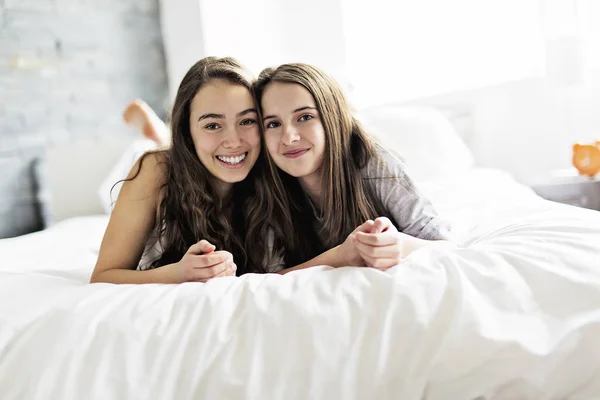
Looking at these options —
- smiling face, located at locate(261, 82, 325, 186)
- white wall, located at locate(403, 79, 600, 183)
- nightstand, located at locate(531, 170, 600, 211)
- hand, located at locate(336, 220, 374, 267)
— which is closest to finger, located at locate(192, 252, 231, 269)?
hand, located at locate(336, 220, 374, 267)

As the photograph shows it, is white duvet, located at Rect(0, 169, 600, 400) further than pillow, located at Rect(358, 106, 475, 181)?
No

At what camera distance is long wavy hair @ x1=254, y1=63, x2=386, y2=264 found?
1.34 m

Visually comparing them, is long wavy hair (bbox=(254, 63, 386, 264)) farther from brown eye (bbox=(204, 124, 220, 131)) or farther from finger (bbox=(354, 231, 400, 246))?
finger (bbox=(354, 231, 400, 246))

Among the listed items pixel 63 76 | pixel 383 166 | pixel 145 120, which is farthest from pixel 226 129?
pixel 63 76

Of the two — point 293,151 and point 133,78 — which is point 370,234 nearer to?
point 293,151

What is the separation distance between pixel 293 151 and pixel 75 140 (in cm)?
193

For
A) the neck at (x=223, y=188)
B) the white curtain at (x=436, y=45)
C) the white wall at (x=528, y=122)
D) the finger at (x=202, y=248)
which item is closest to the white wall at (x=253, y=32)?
the white curtain at (x=436, y=45)

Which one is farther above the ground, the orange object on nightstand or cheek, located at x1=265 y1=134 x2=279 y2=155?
cheek, located at x1=265 y1=134 x2=279 y2=155

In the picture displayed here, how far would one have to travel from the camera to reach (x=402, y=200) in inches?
53.6

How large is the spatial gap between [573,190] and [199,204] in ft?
4.96

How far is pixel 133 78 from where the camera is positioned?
321cm

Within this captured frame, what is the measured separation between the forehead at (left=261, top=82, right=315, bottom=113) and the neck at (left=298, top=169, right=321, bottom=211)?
187 millimetres

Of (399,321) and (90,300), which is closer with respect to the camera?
(399,321)

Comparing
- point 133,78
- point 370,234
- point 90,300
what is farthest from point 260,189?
point 133,78
